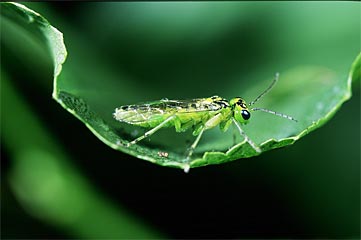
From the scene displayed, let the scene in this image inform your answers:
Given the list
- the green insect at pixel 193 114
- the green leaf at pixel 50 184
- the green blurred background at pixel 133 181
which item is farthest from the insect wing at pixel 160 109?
the green leaf at pixel 50 184

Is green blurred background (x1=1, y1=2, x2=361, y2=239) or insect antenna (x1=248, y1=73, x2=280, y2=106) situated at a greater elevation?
insect antenna (x1=248, y1=73, x2=280, y2=106)

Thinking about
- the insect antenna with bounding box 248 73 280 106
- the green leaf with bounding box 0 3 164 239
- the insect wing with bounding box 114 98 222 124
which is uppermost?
the insect antenna with bounding box 248 73 280 106

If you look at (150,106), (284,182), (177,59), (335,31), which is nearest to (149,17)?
(177,59)

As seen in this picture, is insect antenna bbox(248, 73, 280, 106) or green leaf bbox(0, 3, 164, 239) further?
insect antenna bbox(248, 73, 280, 106)

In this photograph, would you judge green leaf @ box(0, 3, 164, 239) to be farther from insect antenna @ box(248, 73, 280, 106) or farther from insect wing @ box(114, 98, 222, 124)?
insect antenna @ box(248, 73, 280, 106)

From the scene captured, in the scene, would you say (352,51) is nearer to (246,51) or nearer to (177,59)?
(246,51)

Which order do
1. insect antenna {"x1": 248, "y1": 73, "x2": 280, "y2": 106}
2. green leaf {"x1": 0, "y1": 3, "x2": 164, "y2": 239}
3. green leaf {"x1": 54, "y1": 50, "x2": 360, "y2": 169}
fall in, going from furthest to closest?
insect antenna {"x1": 248, "y1": 73, "x2": 280, "y2": 106} → green leaf {"x1": 0, "y1": 3, "x2": 164, "y2": 239} → green leaf {"x1": 54, "y1": 50, "x2": 360, "y2": 169}

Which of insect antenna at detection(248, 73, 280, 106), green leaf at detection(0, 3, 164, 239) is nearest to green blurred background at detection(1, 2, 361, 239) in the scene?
green leaf at detection(0, 3, 164, 239)

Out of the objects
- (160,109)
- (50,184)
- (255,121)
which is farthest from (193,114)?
(50,184)
